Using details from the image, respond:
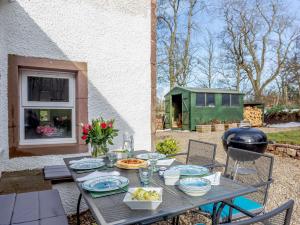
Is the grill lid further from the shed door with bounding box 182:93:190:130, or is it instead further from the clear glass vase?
the shed door with bounding box 182:93:190:130

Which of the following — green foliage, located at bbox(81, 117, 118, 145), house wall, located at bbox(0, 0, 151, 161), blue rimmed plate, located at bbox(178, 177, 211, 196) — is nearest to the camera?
blue rimmed plate, located at bbox(178, 177, 211, 196)

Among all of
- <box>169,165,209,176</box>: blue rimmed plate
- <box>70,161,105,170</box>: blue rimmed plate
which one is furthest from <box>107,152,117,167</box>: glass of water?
<box>169,165,209,176</box>: blue rimmed plate

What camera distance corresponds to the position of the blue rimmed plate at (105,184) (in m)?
1.52

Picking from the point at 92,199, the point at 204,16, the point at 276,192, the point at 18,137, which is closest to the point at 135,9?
the point at 18,137

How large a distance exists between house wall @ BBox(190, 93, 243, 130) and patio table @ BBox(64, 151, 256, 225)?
34.0 feet

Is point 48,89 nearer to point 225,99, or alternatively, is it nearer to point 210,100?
point 210,100

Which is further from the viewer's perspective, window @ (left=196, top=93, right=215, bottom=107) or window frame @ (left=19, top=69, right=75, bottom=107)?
window @ (left=196, top=93, right=215, bottom=107)

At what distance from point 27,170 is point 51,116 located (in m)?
0.78

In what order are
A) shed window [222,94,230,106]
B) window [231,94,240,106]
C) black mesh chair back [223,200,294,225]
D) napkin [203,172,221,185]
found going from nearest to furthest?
black mesh chair back [223,200,294,225] < napkin [203,172,221,185] < shed window [222,94,230,106] < window [231,94,240,106]

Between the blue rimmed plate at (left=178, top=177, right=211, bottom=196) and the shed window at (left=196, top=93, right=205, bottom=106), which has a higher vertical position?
the shed window at (left=196, top=93, right=205, bottom=106)

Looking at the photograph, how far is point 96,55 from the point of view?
132 inches

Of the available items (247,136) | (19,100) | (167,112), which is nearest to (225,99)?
(167,112)

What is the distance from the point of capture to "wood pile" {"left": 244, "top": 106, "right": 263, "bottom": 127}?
13.9 meters

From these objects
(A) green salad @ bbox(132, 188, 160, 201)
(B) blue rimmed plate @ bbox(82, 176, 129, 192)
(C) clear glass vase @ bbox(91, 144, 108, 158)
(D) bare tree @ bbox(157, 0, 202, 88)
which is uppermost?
(D) bare tree @ bbox(157, 0, 202, 88)
